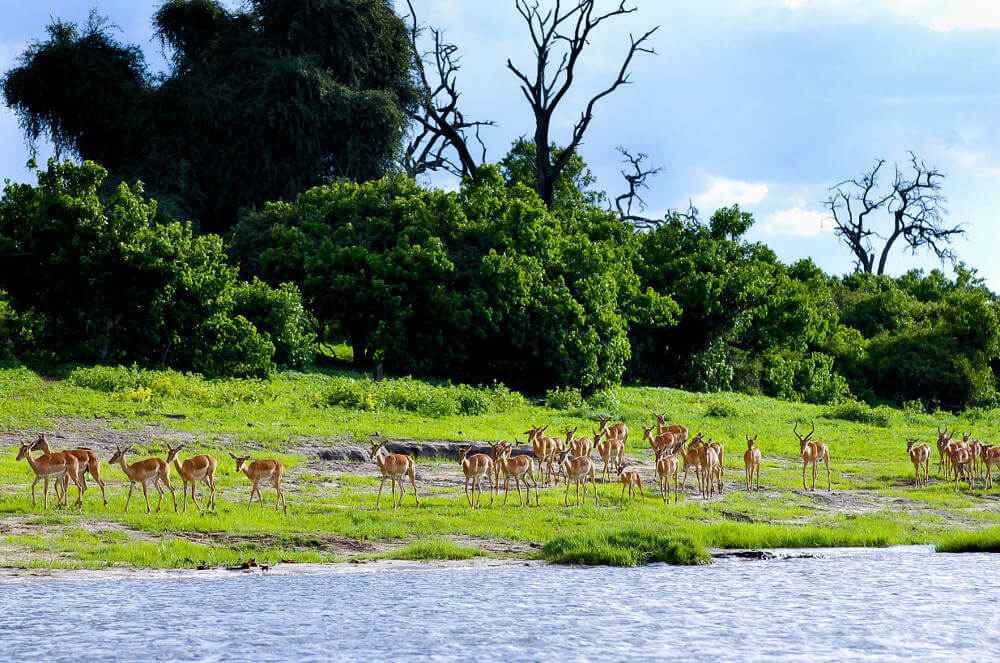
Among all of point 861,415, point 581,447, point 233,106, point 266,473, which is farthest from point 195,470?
point 233,106

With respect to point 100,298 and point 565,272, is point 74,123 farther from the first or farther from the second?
point 565,272

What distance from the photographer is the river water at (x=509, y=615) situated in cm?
847

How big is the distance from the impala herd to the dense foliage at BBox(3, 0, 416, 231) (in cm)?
2977

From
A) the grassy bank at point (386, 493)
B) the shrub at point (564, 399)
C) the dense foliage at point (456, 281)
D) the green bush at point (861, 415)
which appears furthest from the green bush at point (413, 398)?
the green bush at point (861, 415)

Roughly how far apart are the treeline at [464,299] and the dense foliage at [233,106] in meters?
6.02

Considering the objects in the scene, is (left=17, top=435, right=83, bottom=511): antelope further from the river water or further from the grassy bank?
the river water

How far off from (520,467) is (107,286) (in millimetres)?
18960

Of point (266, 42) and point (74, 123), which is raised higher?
point (266, 42)

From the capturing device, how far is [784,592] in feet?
36.7

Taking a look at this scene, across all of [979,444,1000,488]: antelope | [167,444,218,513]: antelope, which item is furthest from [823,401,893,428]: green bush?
[167,444,218,513]: antelope

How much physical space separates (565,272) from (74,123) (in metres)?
29.7

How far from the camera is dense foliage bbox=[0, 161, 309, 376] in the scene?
30203mm

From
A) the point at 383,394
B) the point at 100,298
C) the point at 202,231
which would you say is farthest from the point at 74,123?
the point at 383,394

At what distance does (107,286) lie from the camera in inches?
1207
